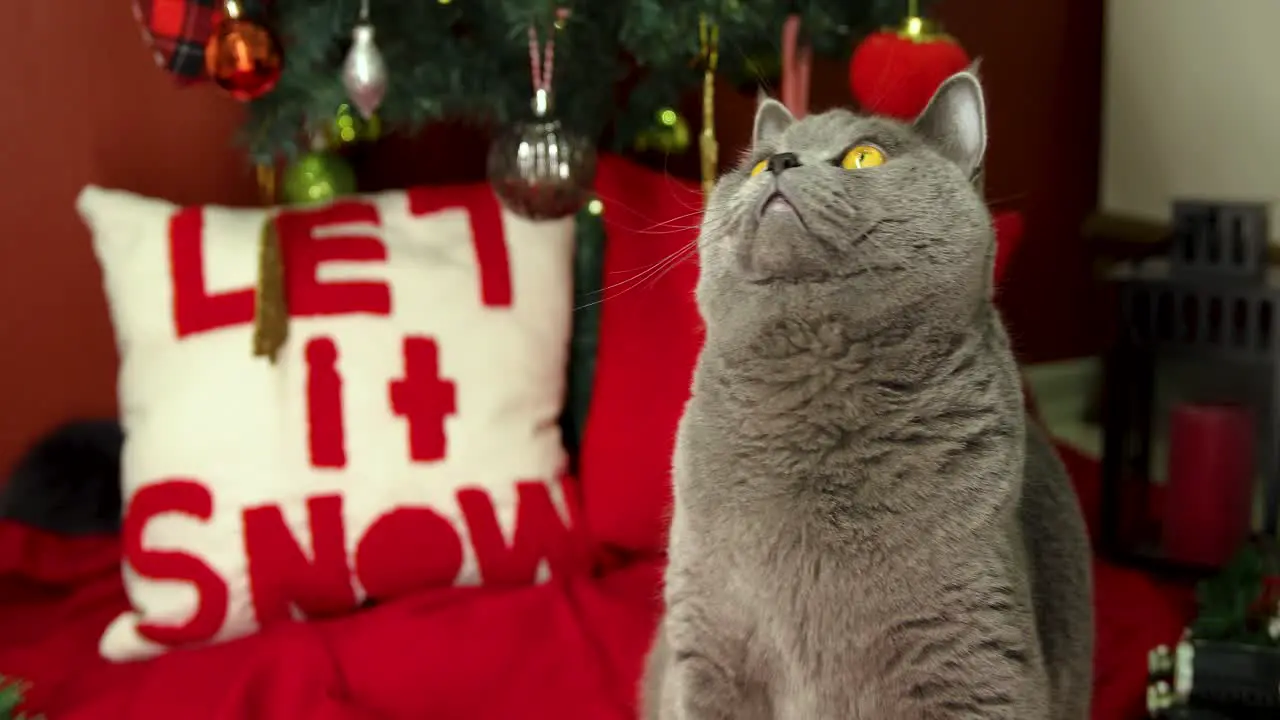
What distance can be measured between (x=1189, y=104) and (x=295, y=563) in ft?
4.85

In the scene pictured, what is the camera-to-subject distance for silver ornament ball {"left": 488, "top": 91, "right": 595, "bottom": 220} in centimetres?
115

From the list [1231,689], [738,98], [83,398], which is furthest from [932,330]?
[83,398]

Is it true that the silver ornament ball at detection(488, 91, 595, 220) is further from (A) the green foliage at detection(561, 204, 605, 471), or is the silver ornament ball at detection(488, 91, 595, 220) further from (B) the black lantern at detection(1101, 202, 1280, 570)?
(B) the black lantern at detection(1101, 202, 1280, 570)

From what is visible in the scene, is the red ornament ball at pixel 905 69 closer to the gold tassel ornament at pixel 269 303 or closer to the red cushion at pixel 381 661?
the red cushion at pixel 381 661

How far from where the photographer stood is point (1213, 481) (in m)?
1.33

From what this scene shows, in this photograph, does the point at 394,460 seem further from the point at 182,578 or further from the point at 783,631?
the point at 783,631

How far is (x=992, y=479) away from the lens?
659 millimetres

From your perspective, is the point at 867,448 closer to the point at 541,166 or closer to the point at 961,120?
the point at 961,120

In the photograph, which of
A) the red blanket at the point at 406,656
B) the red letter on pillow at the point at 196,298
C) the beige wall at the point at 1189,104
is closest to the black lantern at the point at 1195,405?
the red blanket at the point at 406,656

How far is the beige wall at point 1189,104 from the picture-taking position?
5.34ft

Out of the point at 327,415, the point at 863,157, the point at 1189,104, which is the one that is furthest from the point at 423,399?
the point at 1189,104

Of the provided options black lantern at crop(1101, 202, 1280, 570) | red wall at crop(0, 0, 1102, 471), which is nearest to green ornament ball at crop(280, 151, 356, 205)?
red wall at crop(0, 0, 1102, 471)

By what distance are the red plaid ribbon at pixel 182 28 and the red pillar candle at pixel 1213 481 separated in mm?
1163

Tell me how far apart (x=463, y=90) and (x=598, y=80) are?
185 mm
